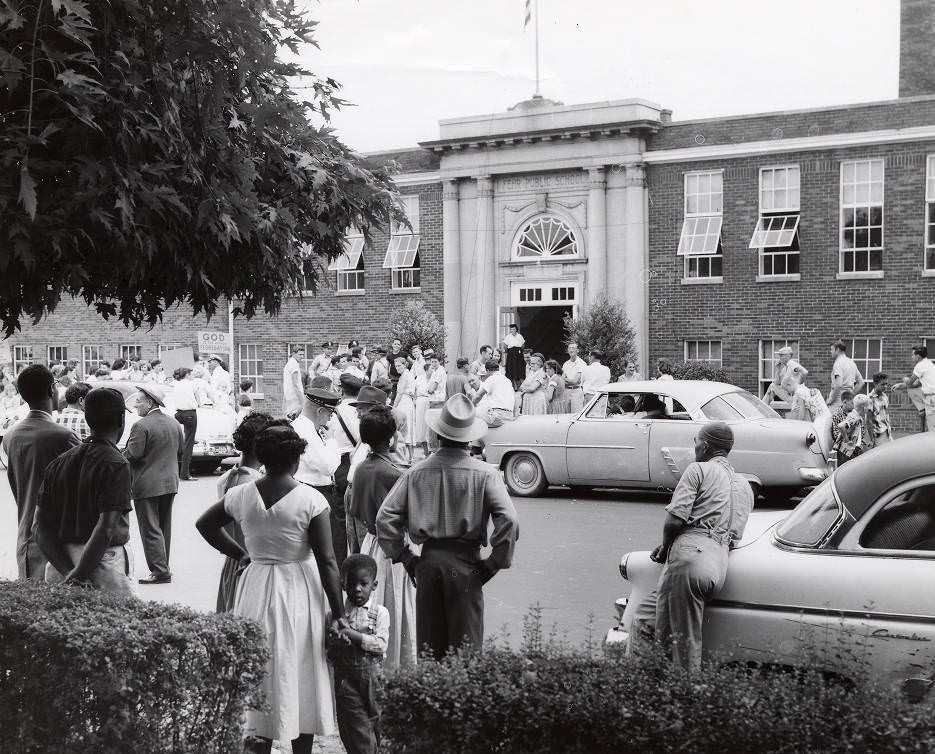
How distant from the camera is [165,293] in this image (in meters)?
5.94

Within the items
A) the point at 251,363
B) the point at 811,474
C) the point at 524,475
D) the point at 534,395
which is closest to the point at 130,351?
the point at 251,363

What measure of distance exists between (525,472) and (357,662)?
34.9ft

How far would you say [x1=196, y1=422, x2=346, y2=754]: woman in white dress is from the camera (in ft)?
16.8

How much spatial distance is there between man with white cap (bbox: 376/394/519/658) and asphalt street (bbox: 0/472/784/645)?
1080 mm

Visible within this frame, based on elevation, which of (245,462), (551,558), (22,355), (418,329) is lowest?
(551,558)

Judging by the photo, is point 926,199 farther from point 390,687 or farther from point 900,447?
point 390,687

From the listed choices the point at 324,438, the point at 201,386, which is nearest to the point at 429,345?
the point at 201,386

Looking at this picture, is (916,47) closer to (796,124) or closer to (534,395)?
(796,124)

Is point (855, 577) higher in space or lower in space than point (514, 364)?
lower

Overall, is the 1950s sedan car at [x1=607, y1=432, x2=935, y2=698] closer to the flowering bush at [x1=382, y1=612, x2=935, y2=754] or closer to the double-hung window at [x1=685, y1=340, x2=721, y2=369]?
the flowering bush at [x1=382, y1=612, x2=935, y2=754]

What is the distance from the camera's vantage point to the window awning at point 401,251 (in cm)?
3095

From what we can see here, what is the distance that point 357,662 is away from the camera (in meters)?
5.23

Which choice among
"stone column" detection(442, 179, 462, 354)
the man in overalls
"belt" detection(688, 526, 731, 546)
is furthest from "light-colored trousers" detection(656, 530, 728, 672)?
"stone column" detection(442, 179, 462, 354)

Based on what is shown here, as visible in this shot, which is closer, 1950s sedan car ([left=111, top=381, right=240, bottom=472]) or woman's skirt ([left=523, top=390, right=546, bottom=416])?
1950s sedan car ([left=111, top=381, right=240, bottom=472])
